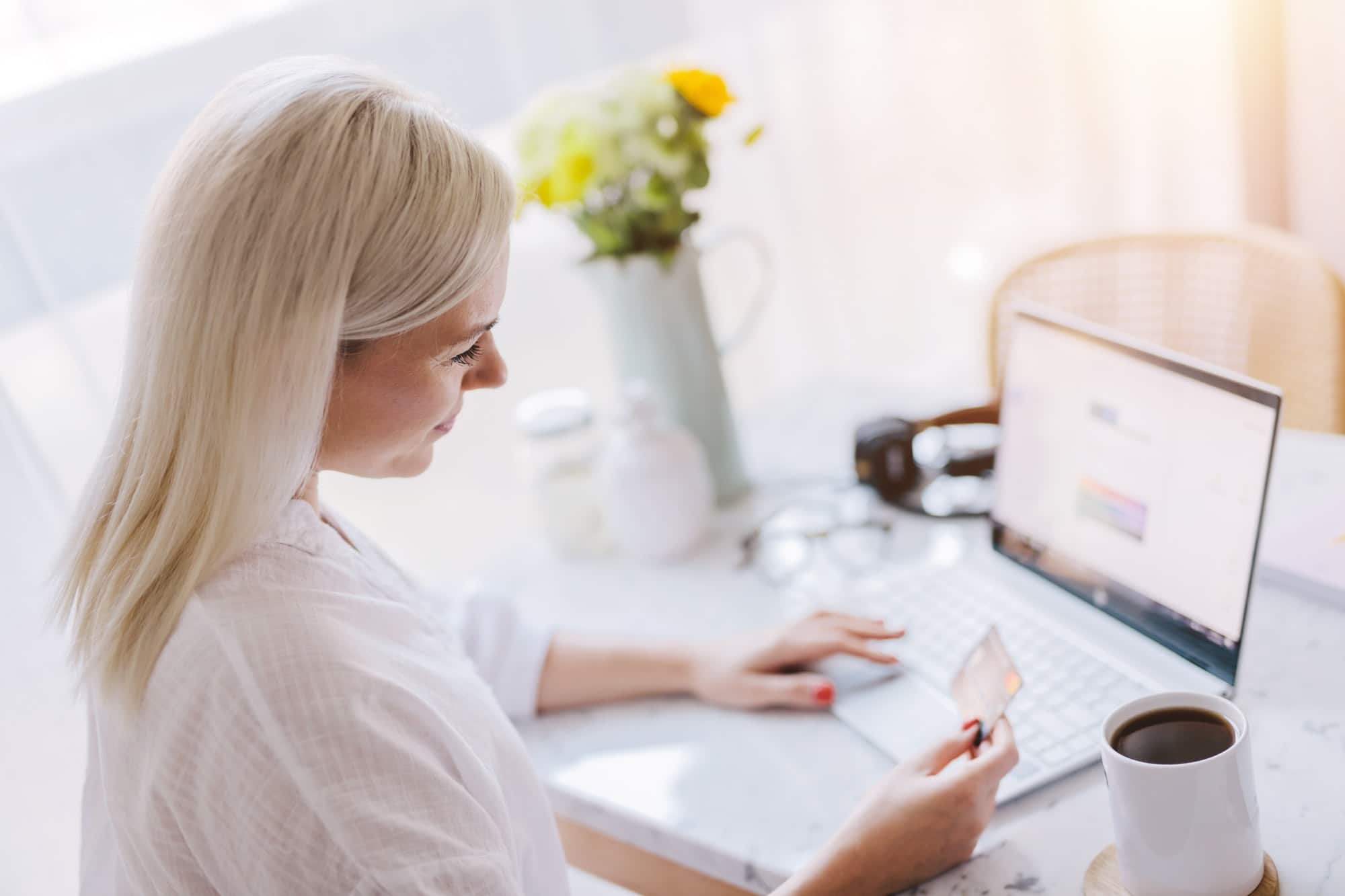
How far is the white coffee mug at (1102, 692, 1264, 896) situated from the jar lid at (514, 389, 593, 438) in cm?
82

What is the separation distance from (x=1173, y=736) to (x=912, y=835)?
0.64ft

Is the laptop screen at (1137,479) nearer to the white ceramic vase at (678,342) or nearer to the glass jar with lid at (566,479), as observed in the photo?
the white ceramic vase at (678,342)

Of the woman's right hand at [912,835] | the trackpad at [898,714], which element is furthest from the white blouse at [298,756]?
the trackpad at [898,714]

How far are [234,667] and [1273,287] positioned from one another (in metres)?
1.36

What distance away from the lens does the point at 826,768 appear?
1.02 meters

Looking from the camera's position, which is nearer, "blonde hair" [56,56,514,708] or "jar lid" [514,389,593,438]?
"blonde hair" [56,56,514,708]

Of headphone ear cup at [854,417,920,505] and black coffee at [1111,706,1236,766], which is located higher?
black coffee at [1111,706,1236,766]

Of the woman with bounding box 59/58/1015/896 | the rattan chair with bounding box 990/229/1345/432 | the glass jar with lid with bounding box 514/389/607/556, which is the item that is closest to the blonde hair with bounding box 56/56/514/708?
the woman with bounding box 59/58/1015/896

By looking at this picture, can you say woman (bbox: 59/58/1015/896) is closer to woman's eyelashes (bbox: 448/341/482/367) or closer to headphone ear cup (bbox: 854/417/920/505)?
woman's eyelashes (bbox: 448/341/482/367)

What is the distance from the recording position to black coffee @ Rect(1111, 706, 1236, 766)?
74 centimetres

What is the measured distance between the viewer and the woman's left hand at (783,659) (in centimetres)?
110

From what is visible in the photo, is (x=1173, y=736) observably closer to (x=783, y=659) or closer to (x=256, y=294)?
(x=783, y=659)

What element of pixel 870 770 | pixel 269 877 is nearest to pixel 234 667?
pixel 269 877

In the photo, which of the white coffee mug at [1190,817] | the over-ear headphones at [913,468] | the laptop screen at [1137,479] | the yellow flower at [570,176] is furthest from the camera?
the over-ear headphones at [913,468]
